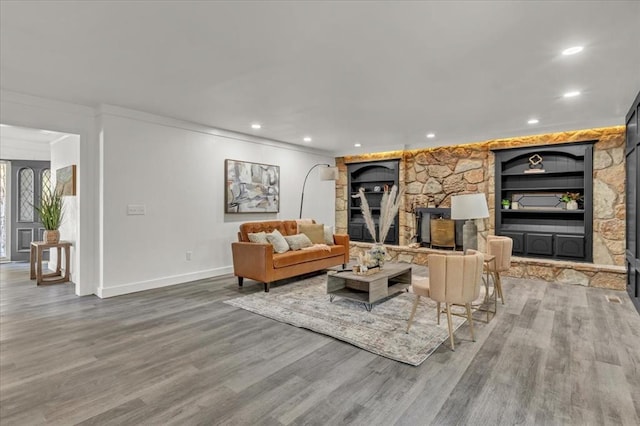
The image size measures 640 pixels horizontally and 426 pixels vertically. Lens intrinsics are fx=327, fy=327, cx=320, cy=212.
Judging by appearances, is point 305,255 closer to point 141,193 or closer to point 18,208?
point 141,193

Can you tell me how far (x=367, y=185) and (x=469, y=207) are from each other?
16.5 feet

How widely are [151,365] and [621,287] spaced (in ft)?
20.0

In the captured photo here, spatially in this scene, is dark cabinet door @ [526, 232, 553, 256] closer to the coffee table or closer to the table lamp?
the coffee table

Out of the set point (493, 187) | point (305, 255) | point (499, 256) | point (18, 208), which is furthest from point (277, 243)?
point (18, 208)

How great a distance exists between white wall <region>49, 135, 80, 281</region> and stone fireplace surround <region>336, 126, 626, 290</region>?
535cm

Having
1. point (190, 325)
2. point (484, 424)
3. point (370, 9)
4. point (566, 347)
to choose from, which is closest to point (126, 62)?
point (370, 9)

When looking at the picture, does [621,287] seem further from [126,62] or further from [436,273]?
[126,62]

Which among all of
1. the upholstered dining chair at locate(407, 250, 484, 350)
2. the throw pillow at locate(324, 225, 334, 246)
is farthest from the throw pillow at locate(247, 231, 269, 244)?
the upholstered dining chair at locate(407, 250, 484, 350)

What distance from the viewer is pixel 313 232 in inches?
233

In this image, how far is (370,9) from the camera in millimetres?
2137

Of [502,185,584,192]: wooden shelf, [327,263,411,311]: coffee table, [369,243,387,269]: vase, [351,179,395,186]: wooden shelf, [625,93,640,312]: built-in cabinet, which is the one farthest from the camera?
[351,179,395,186]: wooden shelf

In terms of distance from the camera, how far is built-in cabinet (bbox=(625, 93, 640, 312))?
12.7ft

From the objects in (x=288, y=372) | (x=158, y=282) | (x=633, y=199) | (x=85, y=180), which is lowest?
(x=288, y=372)

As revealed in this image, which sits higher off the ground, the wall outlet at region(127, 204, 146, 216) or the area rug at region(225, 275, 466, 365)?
the wall outlet at region(127, 204, 146, 216)
